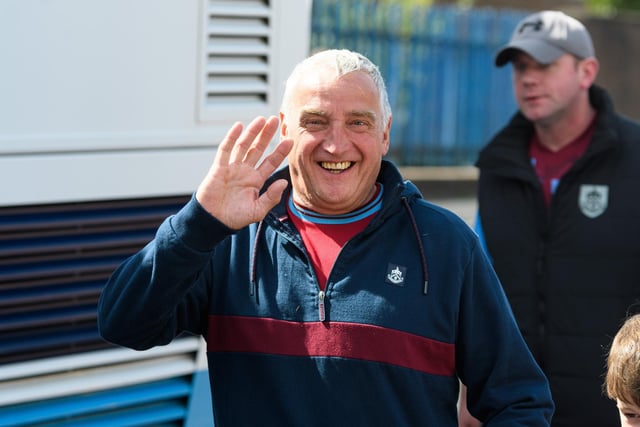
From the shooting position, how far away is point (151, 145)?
11.0 ft

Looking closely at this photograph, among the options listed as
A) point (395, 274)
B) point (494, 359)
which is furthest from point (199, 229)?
point (494, 359)

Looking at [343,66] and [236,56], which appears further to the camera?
[236,56]

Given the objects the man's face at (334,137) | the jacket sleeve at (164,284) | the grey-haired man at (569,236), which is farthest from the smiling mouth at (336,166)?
the grey-haired man at (569,236)

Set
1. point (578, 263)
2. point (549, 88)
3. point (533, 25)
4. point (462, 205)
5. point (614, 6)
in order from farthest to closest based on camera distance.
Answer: point (614, 6) < point (462, 205) < point (533, 25) < point (549, 88) < point (578, 263)

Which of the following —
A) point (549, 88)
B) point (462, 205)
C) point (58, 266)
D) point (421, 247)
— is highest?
point (549, 88)

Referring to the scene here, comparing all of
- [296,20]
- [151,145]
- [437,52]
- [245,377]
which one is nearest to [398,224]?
[245,377]

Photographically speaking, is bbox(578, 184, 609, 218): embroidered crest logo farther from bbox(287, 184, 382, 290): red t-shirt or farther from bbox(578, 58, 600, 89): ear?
bbox(287, 184, 382, 290): red t-shirt

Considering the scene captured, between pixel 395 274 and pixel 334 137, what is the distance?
1.13ft

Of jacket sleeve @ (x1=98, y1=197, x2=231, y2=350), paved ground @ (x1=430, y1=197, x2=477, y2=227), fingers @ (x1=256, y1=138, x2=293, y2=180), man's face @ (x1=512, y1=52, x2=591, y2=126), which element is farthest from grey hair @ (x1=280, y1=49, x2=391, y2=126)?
paved ground @ (x1=430, y1=197, x2=477, y2=227)

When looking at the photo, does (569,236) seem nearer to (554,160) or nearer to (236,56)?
(554,160)

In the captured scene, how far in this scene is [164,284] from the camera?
2283mm

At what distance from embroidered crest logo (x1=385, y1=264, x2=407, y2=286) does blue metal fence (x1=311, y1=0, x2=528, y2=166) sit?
8368 millimetres

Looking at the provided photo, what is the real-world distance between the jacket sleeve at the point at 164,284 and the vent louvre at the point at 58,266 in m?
0.79

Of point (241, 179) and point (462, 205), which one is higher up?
point (241, 179)
